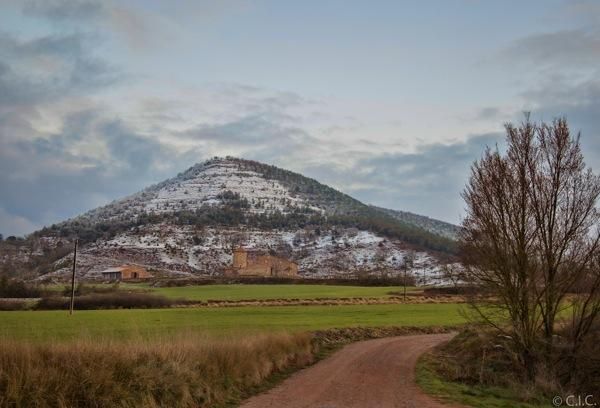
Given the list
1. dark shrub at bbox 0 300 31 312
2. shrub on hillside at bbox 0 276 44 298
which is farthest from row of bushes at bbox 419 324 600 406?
shrub on hillside at bbox 0 276 44 298

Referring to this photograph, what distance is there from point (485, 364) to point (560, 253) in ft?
26.4

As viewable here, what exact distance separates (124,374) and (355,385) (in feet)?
27.8

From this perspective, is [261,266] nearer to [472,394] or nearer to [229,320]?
[229,320]

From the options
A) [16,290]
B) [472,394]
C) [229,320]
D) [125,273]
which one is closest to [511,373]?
[472,394]

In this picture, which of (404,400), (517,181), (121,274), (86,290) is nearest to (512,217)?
(517,181)

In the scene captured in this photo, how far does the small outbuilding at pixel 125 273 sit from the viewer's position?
152 m

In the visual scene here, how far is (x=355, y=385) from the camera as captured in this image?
19797 millimetres

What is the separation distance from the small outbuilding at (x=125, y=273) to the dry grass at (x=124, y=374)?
452ft

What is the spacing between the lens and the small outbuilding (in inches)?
5984

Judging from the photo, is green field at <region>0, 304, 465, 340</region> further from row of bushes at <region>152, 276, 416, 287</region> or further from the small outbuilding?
the small outbuilding

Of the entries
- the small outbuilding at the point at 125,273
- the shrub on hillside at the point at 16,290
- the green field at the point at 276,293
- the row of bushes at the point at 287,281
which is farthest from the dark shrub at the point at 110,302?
the small outbuilding at the point at 125,273

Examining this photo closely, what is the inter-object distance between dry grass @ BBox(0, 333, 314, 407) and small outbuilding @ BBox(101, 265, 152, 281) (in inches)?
5420

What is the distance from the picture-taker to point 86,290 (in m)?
96.9

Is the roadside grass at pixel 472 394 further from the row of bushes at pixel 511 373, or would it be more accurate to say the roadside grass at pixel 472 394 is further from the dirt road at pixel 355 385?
the dirt road at pixel 355 385
